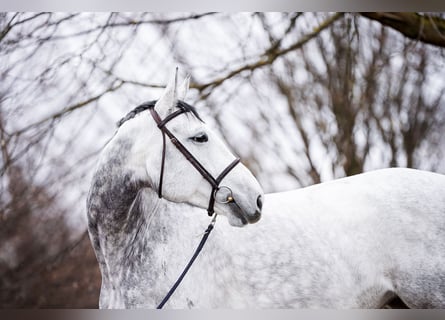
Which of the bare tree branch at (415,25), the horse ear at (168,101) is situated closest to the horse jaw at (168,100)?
the horse ear at (168,101)

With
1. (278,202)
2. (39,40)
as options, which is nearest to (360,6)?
(278,202)

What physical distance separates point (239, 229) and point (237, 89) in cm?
114

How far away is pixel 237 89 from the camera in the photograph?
3018mm

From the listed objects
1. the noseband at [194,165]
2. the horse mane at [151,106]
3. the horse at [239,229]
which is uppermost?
the horse mane at [151,106]

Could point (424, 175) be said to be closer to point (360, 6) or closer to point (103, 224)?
point (360, 6)

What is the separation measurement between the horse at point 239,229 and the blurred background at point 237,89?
2.10ft

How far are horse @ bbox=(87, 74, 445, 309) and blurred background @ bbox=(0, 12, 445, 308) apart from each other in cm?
64

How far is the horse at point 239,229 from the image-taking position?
6.49 feet

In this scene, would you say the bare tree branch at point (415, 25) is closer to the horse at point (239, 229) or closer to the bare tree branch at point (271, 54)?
the bare tree branch at point (271, 54)

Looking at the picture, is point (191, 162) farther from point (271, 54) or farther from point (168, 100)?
point (271, 54)

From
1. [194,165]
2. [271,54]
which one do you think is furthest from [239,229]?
[271,54]

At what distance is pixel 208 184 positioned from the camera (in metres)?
1.97

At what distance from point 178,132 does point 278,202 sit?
0.65 metres

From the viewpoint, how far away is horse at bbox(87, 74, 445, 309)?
1.98 metres
